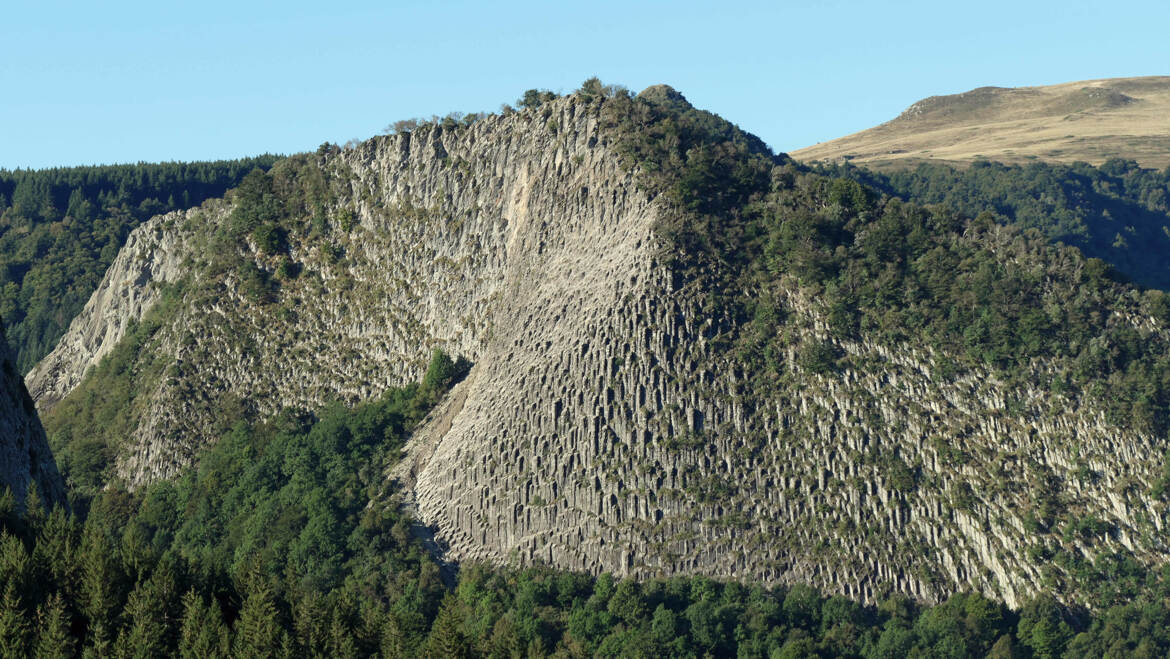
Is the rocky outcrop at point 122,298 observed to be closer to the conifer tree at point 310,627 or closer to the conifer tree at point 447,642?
the conifer tree at point 310,627

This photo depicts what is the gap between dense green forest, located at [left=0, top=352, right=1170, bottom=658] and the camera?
80.4m

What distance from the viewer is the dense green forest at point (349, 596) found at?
8038cm

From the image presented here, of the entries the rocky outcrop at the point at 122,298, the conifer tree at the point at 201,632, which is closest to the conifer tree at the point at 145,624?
the conifer tree at the point at 201,632

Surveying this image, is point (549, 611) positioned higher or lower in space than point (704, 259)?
lower

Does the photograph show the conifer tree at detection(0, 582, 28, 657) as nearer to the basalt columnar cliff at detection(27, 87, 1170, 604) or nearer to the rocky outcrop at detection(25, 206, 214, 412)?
the basalt columnar cliff at detection(27, 87, 1170, 604)

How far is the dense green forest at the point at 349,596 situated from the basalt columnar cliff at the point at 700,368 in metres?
2.41

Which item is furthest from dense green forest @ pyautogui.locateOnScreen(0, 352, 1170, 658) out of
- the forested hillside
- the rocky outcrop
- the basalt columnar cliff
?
the rocky outcrop

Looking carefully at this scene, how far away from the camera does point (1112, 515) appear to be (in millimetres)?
112438

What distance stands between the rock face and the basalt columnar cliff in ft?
113

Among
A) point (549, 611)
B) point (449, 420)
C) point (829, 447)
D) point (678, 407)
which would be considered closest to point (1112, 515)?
point (829, 447)

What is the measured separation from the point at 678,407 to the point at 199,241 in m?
56.6

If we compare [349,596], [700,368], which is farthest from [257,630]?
[700,368]

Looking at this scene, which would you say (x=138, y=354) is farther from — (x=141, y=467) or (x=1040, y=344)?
(x=1040, y=344)

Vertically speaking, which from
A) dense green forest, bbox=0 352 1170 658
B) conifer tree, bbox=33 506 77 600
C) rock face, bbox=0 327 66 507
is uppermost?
rock face, bbox=0 327 66 507
